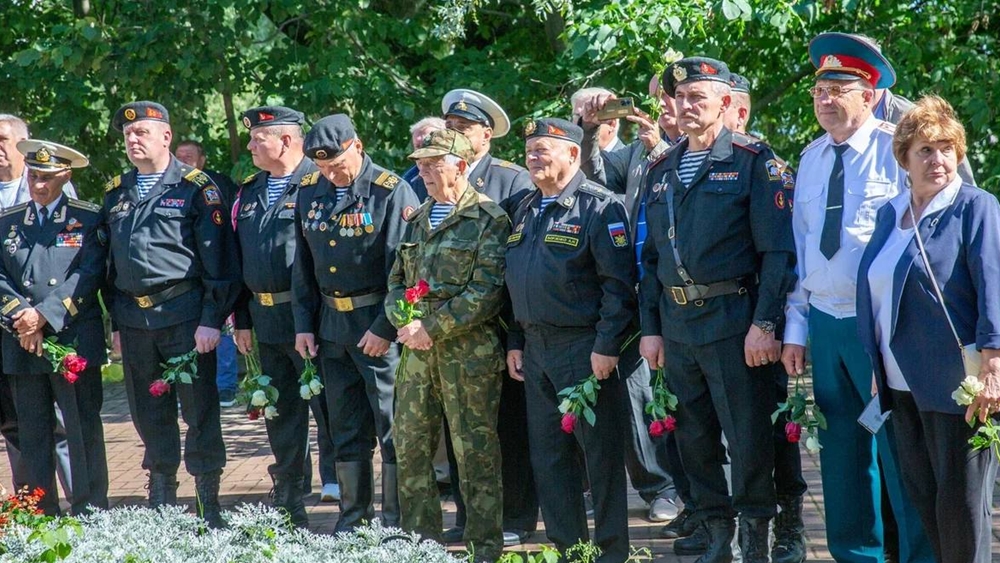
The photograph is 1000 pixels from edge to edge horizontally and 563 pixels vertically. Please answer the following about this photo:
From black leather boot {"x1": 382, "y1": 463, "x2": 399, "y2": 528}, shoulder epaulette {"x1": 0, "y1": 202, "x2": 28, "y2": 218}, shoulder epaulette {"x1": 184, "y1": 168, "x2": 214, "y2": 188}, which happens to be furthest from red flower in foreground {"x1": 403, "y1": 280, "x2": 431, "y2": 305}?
shoulder epaulette {"x1": 0, "y1": 202, "x2": 28, "y2": 218}

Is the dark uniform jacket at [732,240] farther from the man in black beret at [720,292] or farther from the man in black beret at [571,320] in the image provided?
the man in black beret at [571,320]

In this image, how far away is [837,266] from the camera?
4.65 metres

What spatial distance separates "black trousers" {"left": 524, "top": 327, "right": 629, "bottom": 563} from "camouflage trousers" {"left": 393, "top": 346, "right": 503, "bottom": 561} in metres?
0.25

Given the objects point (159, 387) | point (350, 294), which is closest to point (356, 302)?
point (350, 294)

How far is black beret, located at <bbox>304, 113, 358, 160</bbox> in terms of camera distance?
5.85 m

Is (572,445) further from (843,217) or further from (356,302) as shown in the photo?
(843,217)

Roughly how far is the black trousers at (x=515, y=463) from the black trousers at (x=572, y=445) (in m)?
0.42

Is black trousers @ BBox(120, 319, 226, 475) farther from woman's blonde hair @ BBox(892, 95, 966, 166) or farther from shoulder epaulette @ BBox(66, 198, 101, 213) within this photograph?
woman's blonde hair @ BBox(892, 95, 966, 166)

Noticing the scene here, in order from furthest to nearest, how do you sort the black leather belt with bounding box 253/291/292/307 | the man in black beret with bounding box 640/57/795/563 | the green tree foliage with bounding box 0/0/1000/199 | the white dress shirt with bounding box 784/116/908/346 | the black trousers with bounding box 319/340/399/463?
the green tree foliage with bounding box 0/0/1000/199 < the black leather belt with bounding box 253/291/292/307 < the black trousers with bounding box 319/340/399/463 < the man in black beret with bounding box 640/57/795/563 < the white dress shirt with bounding box 784/116/908/346

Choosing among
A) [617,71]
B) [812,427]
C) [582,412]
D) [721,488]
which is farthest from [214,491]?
[617,71]

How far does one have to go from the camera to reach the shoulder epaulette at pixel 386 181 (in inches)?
238

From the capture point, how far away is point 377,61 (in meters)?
10.8

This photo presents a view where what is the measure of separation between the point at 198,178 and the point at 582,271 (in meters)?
2.54

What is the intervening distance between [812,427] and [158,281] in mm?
3517
